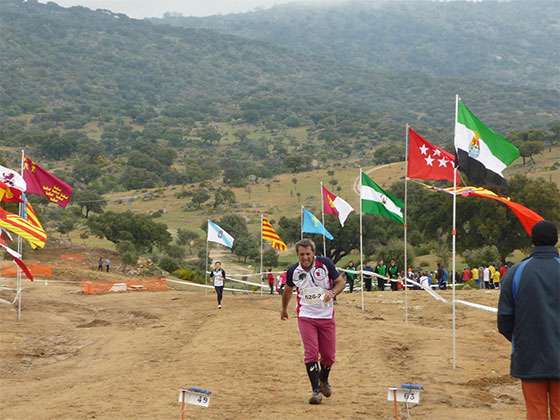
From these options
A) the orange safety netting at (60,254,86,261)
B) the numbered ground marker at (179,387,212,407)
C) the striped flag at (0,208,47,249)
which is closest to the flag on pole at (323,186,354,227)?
the striped flag at (0,208,47,249)

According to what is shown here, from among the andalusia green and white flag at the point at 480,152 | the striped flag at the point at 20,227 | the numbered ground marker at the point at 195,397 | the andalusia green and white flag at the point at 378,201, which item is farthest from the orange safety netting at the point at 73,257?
the numbered ground marker at the point at 195,397

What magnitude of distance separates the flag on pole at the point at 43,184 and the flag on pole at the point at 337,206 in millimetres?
7523

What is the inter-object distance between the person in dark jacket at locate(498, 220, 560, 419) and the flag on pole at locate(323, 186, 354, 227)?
14542 mm

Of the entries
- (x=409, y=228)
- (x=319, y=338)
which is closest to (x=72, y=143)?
(x=409, y=228)

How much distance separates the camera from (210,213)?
275 feet

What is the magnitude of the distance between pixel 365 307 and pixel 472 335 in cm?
711

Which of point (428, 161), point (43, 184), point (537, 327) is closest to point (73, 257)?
point (43, 184)

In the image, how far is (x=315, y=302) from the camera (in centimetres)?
878

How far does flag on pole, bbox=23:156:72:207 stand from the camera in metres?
20.2

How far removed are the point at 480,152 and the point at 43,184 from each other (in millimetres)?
12798

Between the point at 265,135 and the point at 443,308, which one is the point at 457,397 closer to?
the point at 443,308

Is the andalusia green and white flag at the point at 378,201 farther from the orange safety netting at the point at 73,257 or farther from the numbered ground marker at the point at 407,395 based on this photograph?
the orange safety netting at the point at 73,257

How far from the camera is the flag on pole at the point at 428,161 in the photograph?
46.4 feet

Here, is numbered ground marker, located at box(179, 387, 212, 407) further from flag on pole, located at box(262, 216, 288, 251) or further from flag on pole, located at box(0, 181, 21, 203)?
flag on pole, located at box(262, 216, 288, 251)
